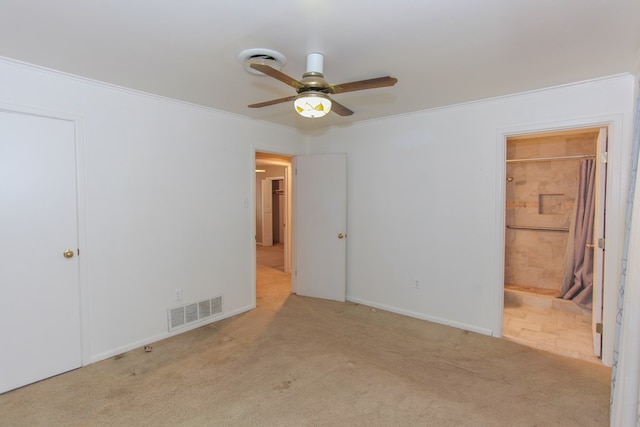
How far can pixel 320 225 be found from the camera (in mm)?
4465

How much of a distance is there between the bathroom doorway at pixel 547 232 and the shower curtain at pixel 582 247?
0.03 ft

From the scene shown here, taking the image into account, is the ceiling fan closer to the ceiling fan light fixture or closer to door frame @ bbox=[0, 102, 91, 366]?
the ceiling fan light fixture

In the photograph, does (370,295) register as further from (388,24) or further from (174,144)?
(388,24)

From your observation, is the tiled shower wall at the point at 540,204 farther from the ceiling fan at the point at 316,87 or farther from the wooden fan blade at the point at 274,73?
the wooden fan blade at the point at 274,73

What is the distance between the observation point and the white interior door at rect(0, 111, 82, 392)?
2338 mm

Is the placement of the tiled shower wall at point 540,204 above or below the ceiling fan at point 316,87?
below

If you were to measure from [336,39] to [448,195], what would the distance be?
2.19m

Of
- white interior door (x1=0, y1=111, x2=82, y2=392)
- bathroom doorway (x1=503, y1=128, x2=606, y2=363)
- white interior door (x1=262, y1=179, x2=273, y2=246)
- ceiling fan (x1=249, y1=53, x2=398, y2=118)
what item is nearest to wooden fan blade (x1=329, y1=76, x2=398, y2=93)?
ceiling fan (x1=249, y1=53, x2=398, y2=118)

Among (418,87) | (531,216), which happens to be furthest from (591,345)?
(418,87)

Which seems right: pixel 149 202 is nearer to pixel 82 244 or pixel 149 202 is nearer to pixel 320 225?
pixel 82 244

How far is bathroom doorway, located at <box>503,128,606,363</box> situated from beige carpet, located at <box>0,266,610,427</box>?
1.09 metres

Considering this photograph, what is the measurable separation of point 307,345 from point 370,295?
4.43 feet

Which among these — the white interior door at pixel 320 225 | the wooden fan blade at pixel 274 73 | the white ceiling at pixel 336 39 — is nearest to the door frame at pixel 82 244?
the white ceiling at pixel 336 39

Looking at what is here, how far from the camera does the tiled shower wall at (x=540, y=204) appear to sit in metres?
4.33
